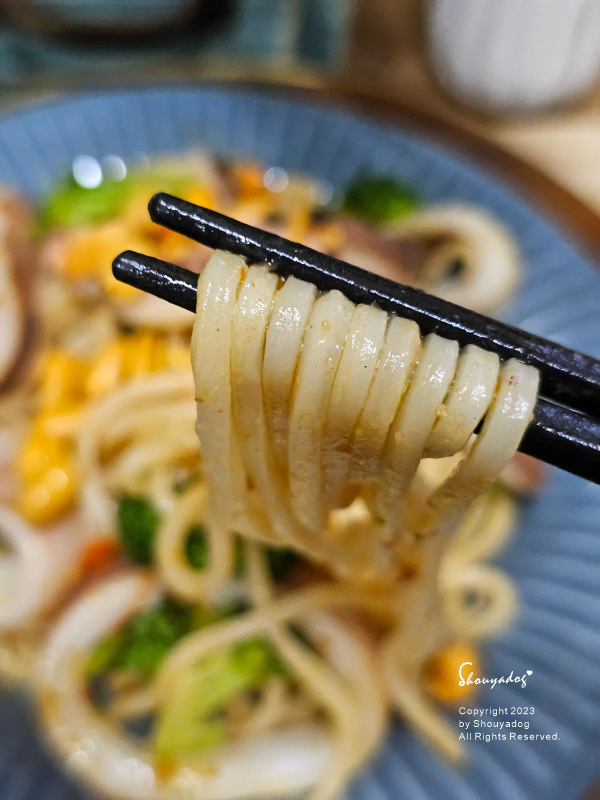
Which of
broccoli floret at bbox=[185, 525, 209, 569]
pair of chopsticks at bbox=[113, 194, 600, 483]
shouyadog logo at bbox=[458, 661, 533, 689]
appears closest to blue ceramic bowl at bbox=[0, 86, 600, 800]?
shouyadog logo at bbox=[458, 661, 533, 689]

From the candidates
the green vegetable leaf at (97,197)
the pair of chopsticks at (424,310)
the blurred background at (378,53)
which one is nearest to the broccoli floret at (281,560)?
the pair of chopsticks at (424,310)

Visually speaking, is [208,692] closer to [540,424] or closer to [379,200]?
[540,424]

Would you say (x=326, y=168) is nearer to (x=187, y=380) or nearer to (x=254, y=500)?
(x=187, y=380)

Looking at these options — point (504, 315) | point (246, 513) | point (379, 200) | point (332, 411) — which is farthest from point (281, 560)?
point (379, 200)

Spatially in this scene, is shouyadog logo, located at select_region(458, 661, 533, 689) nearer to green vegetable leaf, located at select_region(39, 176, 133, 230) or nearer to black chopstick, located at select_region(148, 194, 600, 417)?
black chopstick, located at select_region(148, 194, 600, 417)

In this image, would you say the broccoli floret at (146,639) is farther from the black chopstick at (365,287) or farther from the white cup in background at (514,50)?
the white cup in background at (514,50)

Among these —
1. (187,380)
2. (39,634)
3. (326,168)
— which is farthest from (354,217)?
(39,634)
